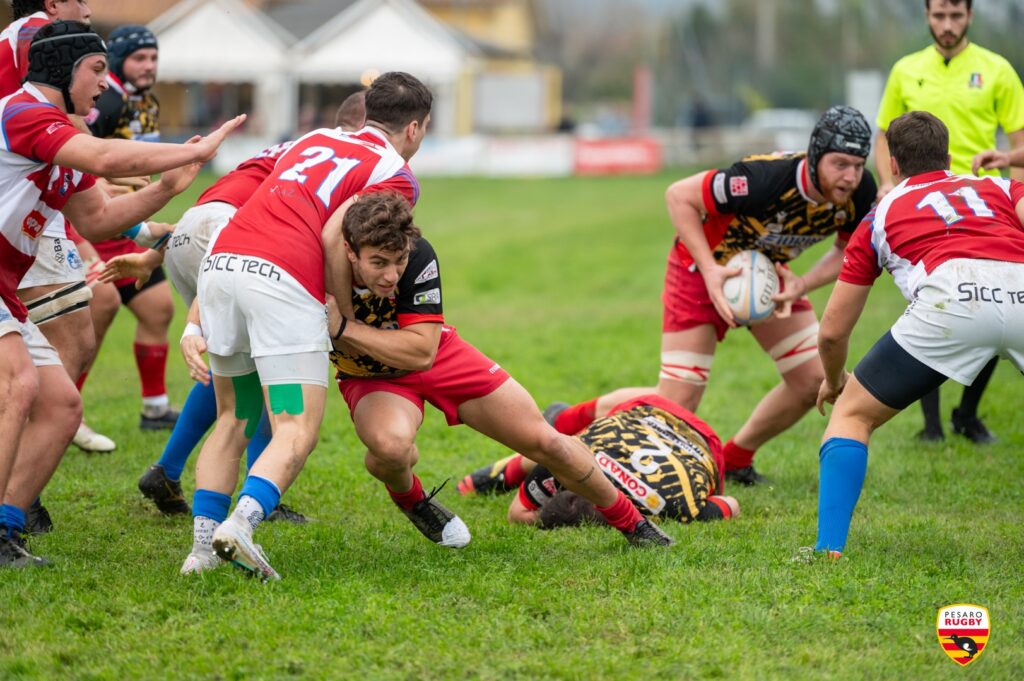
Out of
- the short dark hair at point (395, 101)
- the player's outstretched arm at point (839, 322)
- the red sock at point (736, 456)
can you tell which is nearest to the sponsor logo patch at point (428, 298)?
the short dark hair at point (395, 101)

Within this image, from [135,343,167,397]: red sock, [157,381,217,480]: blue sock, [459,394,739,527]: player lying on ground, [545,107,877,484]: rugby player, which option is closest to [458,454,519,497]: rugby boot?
[459,394,739,527]: player lying on ground

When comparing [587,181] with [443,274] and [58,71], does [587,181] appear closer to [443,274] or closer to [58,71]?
[443,274]

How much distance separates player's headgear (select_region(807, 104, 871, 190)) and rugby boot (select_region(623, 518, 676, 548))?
82.3 inches

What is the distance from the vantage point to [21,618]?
4176mm

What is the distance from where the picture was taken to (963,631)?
161 inches

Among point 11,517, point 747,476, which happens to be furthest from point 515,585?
point 747,476

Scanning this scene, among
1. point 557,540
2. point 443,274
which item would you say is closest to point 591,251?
point 443,274

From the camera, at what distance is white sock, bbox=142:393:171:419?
783 cm

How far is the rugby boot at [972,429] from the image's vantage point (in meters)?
7.47

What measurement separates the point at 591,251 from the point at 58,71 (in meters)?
12.8

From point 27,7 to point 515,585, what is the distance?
3.52 metres

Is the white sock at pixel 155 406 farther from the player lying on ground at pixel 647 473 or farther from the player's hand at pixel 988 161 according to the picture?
the player's hand at pixel 988 161

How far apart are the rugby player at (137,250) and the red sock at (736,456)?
3601mm

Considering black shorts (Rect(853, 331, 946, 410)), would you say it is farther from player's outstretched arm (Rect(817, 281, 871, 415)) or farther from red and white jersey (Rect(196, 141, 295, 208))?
red and white jersey (Rect(196, 141, 295, 208))
